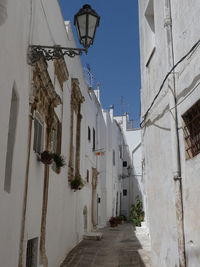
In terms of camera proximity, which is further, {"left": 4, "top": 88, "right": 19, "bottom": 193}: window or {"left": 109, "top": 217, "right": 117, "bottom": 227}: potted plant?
{"left": 109, "top": 217, "right": 117, "bottom": 227}: potted plant

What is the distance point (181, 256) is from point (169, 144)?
187cm

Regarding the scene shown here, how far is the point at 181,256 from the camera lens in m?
5.38

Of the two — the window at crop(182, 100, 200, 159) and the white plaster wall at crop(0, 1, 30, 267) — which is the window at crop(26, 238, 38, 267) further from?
the window at crop(182, 100, 200, 159)

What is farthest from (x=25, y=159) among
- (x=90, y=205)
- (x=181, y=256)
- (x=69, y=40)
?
(x=90, y=205)

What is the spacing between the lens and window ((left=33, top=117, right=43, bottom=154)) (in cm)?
716

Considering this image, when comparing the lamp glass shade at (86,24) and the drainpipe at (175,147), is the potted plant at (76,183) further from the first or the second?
the lamp glass shade at (86,24)

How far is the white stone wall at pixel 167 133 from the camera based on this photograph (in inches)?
199

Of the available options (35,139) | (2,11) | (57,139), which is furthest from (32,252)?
(2,11)

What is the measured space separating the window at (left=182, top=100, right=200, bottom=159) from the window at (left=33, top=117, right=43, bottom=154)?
3.09 meters

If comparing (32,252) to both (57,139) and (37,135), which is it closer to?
(37,135)

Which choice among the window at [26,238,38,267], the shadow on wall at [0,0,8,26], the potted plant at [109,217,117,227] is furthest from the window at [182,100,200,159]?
the potted plant at [109,217,117,227]

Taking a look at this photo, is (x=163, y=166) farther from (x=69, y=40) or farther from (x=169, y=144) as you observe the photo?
(x=69, y=40)

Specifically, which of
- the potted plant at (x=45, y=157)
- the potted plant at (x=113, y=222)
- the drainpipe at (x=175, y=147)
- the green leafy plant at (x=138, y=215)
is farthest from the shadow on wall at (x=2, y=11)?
the potted plant at (x=113, y=222)

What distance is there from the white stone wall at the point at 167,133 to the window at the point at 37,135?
2.44 metres
